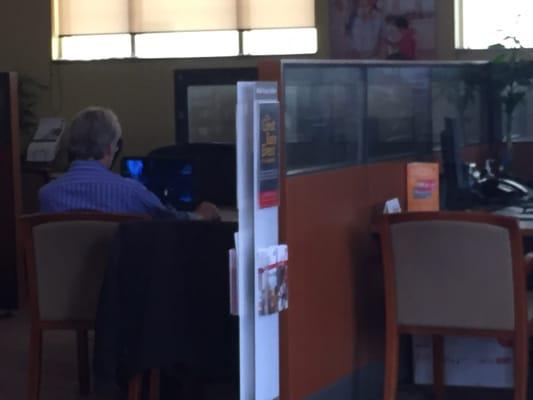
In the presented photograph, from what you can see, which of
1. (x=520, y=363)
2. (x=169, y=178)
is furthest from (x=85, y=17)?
(x=520, y=363)

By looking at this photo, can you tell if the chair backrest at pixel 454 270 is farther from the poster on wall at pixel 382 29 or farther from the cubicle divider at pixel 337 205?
the poster on wall at pixel 382 29

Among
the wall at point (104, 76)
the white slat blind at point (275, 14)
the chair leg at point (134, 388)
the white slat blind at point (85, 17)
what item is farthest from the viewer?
the white slat blind at point (85, 17)

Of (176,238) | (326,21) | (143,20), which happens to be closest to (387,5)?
(326,21)

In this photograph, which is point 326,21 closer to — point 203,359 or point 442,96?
point 442,96

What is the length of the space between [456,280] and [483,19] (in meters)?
3.97

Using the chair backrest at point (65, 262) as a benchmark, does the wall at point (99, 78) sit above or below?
above

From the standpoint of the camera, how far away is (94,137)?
4.43 metres

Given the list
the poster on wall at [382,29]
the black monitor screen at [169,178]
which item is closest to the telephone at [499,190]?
the black monitor screen at [169,178]

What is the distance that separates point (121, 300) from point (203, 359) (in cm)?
33

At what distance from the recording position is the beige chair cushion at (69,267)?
4.10 metres

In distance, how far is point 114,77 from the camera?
8438 mm

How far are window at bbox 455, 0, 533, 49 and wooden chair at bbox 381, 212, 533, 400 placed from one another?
374 cm

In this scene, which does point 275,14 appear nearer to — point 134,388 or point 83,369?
point 83,369

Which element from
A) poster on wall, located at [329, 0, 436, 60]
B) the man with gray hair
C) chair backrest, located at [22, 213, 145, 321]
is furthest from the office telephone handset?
poster on wall, located at [329, 0, 436, 60]
